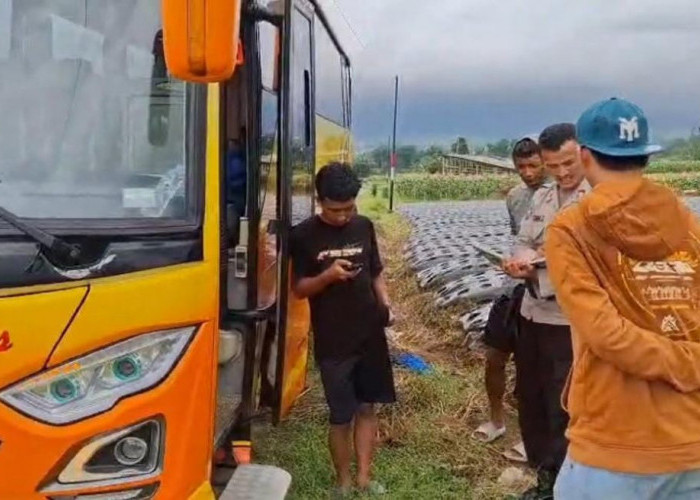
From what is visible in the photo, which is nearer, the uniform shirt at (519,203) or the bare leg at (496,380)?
the uniform shirt at (519,203)

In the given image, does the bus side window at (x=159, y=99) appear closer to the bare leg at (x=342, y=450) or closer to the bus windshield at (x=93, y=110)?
the bus windshield at (x=93, y=110)

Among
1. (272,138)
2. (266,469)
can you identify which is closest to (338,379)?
(266,469)

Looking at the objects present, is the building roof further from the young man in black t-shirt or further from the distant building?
the young man in black t-shirt

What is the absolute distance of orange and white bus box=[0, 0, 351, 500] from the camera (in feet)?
8.27

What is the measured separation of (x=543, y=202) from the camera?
4.25 meters

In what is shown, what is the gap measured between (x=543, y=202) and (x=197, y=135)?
1882mm

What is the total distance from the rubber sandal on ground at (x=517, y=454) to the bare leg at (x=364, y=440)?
929 mm

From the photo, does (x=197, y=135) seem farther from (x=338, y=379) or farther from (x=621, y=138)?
(x=338, y=379)

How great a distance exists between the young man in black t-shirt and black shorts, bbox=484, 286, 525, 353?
0.74 meters

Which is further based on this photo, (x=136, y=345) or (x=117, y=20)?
(x=117, y=20)

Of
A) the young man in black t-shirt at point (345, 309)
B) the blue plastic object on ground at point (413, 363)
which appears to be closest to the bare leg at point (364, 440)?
the young man in black t-shirt at point (345, 309)

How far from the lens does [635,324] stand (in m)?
2.40

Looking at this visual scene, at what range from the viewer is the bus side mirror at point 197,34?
7.70ft

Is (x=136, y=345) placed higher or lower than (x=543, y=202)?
lower
